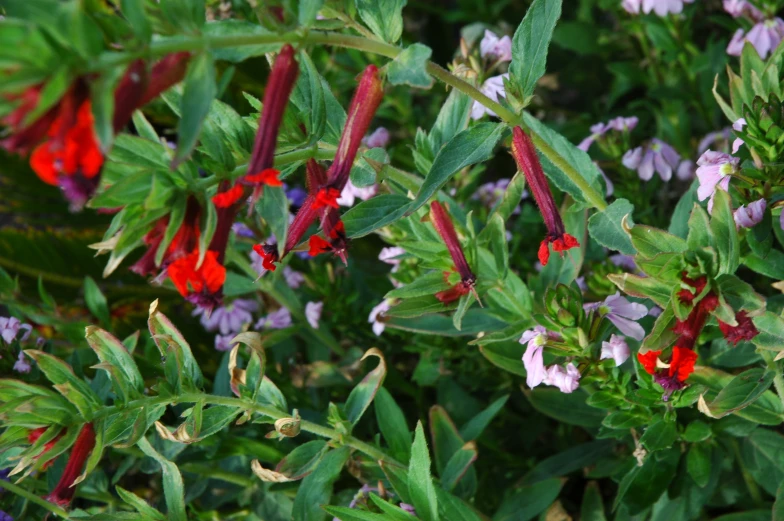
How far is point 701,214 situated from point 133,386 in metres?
1.26

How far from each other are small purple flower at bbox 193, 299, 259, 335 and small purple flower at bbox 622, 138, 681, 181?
53.4 inches

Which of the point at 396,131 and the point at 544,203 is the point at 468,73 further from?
the point at 396,131

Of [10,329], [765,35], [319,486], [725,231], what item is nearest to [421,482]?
[319,486]

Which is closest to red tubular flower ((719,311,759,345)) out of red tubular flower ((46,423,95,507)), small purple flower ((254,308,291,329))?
red tubular flower ((46,423,95,507))

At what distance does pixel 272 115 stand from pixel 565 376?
0.91 metres

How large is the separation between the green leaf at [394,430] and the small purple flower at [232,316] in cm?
76

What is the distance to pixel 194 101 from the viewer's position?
116 cm

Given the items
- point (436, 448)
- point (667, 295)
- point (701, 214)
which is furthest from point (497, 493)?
point (701, 214)

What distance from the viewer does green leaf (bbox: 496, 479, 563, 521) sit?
211 centimetres

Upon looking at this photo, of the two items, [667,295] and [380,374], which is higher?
[667,295]

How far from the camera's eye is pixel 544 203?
161 cm

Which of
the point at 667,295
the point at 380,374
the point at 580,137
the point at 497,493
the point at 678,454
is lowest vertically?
the point at 497,493

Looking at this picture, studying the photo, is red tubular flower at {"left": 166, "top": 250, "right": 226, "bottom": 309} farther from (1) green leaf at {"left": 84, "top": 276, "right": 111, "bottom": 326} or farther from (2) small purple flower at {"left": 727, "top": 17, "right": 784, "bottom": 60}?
(2) small purple flower at {"left": 727, "top": 17, "right": 784, "bottom": 60}

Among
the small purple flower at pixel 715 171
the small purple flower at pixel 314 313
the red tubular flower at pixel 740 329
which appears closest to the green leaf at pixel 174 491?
the small purple flower at pixel 314 313
